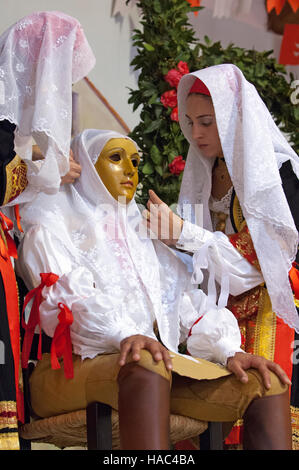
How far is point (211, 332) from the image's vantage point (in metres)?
2.29

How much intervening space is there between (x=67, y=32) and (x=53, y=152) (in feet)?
1.38

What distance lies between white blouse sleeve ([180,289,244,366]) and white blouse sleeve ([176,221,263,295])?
12 cm

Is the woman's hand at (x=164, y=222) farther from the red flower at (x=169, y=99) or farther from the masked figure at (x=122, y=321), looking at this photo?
the red flower at (x=169, y=99)

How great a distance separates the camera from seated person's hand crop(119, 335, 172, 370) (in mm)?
1976

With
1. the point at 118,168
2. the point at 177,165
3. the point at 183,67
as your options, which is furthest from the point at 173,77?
the point at 118,168

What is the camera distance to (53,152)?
2240 mm

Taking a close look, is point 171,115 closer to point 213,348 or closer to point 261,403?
point 213,348

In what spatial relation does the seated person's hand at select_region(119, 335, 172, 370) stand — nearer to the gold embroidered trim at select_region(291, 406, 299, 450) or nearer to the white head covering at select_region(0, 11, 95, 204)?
the white head covering at select_region(0, 11, 95, 204)

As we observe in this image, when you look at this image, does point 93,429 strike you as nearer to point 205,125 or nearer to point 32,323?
point 32,323

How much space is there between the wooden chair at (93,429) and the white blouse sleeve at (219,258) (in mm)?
517

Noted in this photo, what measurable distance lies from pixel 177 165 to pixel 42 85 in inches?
47.5

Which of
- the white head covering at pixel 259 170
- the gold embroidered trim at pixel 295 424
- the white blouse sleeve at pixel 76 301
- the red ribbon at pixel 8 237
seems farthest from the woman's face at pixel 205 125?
the gold embroidered trim at pixel 295 424

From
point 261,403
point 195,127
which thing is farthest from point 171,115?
point 261,403

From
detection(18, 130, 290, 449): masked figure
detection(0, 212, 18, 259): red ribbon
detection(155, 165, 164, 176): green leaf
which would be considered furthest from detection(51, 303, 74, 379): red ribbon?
detection(155, 165, 164, 176): green leaf
